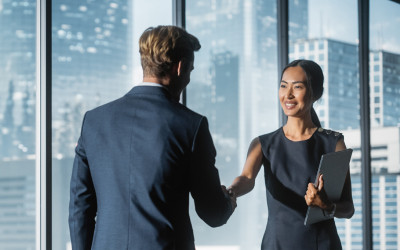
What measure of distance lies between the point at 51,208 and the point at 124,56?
36.0 inches

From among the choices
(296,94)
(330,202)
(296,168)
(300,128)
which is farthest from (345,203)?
(296,94)

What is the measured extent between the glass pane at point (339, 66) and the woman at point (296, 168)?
1.86 meters

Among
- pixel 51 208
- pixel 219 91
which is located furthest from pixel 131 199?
pixel 219 91

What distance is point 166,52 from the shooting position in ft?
4.55

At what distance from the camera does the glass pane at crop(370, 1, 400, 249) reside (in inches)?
186

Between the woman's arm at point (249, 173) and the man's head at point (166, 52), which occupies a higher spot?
the man's head at point (166, 52)

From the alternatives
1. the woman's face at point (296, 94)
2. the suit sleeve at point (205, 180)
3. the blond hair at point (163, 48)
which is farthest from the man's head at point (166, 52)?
the woman's face at point (296, 94)

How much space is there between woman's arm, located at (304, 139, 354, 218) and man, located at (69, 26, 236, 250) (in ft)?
1.89

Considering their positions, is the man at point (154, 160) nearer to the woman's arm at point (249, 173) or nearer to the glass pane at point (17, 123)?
the woman's arm at point (249, 173)

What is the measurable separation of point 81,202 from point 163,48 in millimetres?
482

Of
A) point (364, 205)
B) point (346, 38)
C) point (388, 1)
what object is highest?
point (388, 1)

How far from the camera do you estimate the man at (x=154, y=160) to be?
133 centimetres

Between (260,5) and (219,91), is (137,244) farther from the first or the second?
(260,5)

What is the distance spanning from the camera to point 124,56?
2.88m
